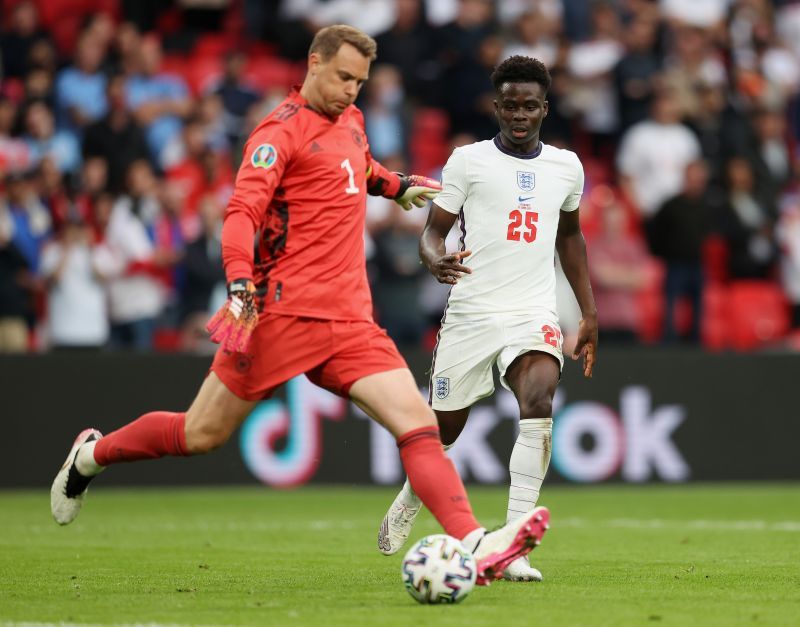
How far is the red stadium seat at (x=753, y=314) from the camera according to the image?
58.4 ft

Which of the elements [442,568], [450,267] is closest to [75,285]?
[450,267]

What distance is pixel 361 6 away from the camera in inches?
727

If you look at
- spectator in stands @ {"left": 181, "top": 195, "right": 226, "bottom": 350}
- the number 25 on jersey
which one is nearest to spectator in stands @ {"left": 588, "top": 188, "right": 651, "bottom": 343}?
spectator in stands @ {"left": 181, "top": 195, "right": 226, "bottom": 350}

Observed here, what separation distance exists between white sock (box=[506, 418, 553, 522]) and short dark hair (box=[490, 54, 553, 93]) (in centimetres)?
185

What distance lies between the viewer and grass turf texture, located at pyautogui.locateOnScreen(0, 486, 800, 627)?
21.1 feet

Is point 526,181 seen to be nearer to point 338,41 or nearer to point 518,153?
point 518,153

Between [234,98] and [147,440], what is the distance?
408 inches

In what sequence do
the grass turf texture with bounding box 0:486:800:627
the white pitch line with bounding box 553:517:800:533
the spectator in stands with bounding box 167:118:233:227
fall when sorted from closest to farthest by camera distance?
the grass turf texture with bounding box 0:486:800:627
the white pitch line with bounding box 553:517:800:533
the spectator in stands with bounding box 167:118:233:227

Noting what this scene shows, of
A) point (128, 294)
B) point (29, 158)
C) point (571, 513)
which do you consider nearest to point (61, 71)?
point (29, 158)

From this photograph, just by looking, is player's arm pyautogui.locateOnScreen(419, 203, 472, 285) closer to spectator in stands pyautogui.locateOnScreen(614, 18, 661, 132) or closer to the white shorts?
the white shorts

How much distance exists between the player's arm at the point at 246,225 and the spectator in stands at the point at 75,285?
8.04 metres

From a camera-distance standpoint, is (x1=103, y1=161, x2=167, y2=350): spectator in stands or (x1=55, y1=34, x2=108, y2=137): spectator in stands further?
(x1=55, y1=34, x2=108, y2=137): spectator in stands

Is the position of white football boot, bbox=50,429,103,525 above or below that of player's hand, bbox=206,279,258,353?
below

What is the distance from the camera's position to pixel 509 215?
329 inches
